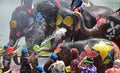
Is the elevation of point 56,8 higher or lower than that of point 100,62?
higher

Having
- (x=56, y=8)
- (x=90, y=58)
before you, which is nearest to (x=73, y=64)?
(x=90, y=58)

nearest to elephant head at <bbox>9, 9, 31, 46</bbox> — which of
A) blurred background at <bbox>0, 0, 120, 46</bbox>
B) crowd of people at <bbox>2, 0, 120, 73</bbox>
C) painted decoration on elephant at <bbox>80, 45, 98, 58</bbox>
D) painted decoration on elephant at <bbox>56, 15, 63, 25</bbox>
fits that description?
painted decoration on elephant at <bbox>56, 15, 63, 25</bbox>

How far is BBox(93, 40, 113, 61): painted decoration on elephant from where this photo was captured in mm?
7430

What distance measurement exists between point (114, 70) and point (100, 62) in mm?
938

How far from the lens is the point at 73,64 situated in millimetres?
7168

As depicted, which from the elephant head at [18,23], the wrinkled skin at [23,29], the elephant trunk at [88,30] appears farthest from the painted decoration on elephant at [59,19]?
the elephant trunk at [88,30]

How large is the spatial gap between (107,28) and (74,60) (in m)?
1.56

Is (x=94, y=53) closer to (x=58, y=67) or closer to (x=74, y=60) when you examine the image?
(x=74, y=60)

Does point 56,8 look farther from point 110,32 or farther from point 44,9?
point 110,32

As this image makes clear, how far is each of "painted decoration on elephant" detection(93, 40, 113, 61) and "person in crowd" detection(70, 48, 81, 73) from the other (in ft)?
1.14

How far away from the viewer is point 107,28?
8.53 m

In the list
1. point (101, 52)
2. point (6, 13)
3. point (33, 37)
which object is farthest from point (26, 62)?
point (6, 13)

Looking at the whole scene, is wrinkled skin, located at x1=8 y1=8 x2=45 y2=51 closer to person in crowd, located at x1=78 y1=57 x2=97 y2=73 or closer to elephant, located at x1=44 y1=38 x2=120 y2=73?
elephant, located at x1=44 y1=38 x2=120 y2=73

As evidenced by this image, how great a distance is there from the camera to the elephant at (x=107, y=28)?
27.9ft
